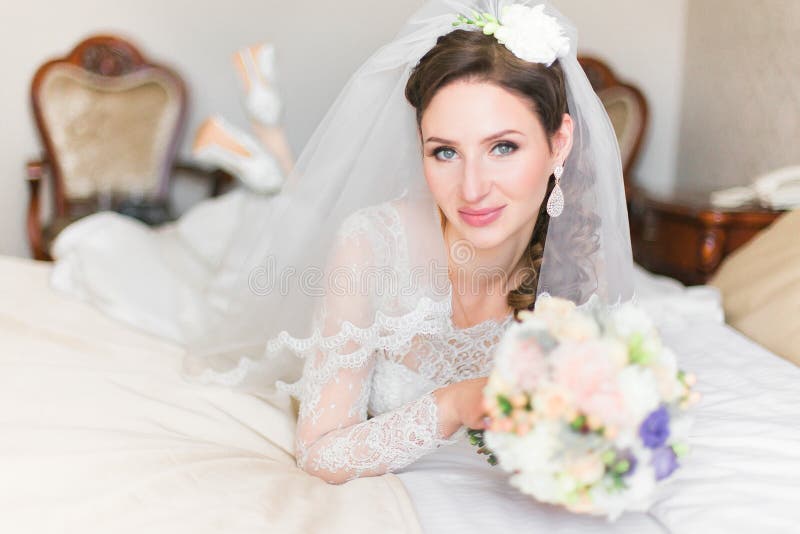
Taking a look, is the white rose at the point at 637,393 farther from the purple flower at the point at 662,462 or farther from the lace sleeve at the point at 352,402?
the lace sleeve at the point at 352,402

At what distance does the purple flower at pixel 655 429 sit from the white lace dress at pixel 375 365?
551 mm

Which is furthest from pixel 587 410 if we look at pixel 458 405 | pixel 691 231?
pixel 691 231

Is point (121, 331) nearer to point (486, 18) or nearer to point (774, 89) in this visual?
point (486, 18)

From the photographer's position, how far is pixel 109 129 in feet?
14.5

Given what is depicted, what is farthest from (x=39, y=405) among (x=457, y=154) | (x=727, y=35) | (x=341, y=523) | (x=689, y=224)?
(x=727, y=35)

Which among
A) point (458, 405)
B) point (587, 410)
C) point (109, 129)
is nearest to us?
point (587, 410)

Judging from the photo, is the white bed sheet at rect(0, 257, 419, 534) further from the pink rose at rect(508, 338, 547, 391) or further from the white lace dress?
the pink rose at rect(508, 338, 547, 391)

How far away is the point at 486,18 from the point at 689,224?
170cm

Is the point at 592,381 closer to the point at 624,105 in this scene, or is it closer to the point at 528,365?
the point at 528,365

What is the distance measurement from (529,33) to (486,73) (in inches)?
4.8

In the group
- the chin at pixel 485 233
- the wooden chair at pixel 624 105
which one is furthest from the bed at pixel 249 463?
the wooden chair at pixel 624 105

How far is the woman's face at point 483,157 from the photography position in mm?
1570

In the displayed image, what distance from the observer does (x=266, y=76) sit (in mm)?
3260

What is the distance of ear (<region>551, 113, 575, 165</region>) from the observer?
173 cm
